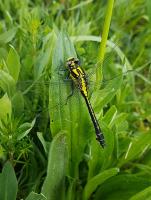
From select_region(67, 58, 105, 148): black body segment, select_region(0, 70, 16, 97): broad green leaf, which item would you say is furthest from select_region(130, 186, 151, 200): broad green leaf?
select_region(0, 70, 16, 97): broad green leaf

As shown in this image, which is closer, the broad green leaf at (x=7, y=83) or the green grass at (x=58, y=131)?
the green grass at (x=58, y=131)

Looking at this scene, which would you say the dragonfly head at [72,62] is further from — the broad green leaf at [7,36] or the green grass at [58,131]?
the broad green leaf at [7,36]

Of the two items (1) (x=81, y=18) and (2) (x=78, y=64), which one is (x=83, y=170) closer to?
(2) (x=78, y=64)

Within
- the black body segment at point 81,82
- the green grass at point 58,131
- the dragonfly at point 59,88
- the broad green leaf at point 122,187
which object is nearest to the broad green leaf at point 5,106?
the green grass at point 58,131

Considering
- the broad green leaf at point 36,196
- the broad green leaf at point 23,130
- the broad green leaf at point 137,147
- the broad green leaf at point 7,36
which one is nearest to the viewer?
the broad green leaf at point 36,196

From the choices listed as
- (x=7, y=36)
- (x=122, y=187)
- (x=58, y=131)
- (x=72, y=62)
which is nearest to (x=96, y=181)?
(x=122, y=187)

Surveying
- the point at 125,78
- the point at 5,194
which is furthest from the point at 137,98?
the point at 5,194

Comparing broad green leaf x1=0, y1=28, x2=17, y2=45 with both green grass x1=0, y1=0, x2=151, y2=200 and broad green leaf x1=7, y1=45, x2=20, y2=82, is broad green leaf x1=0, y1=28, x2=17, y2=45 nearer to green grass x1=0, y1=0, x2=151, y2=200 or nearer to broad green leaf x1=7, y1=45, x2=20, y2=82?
green grass x1=0, y1=0, x2=151, y2=200
